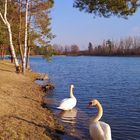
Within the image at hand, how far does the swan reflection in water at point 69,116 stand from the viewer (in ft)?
59.4

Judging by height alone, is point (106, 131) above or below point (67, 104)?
above

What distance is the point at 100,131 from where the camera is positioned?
44.5 ft

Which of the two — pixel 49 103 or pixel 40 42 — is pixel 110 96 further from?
pixel 40 42

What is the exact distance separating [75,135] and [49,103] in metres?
7.82

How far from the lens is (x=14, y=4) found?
41031 mm

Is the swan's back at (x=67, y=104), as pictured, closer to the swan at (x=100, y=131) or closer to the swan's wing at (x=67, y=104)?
the swan's wing at (x=67, y=104)

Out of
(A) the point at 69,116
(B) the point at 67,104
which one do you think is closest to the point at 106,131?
(A) the point at 69,116

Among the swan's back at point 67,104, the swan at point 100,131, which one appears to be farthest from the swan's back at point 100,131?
the swan's back at point 67,104

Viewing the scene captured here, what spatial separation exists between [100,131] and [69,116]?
5.99 meters

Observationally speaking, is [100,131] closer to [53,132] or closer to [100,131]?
[100,131]

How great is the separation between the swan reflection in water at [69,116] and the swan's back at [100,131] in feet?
12.8

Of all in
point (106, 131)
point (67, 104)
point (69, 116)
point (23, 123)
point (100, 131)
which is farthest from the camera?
point (67, 104)

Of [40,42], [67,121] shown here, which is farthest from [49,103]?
[40,42]

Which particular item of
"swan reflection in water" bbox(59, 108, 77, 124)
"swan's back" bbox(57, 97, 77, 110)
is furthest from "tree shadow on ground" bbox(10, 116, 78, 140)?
"swan's back" bbox(57, 97, 77, 110)
